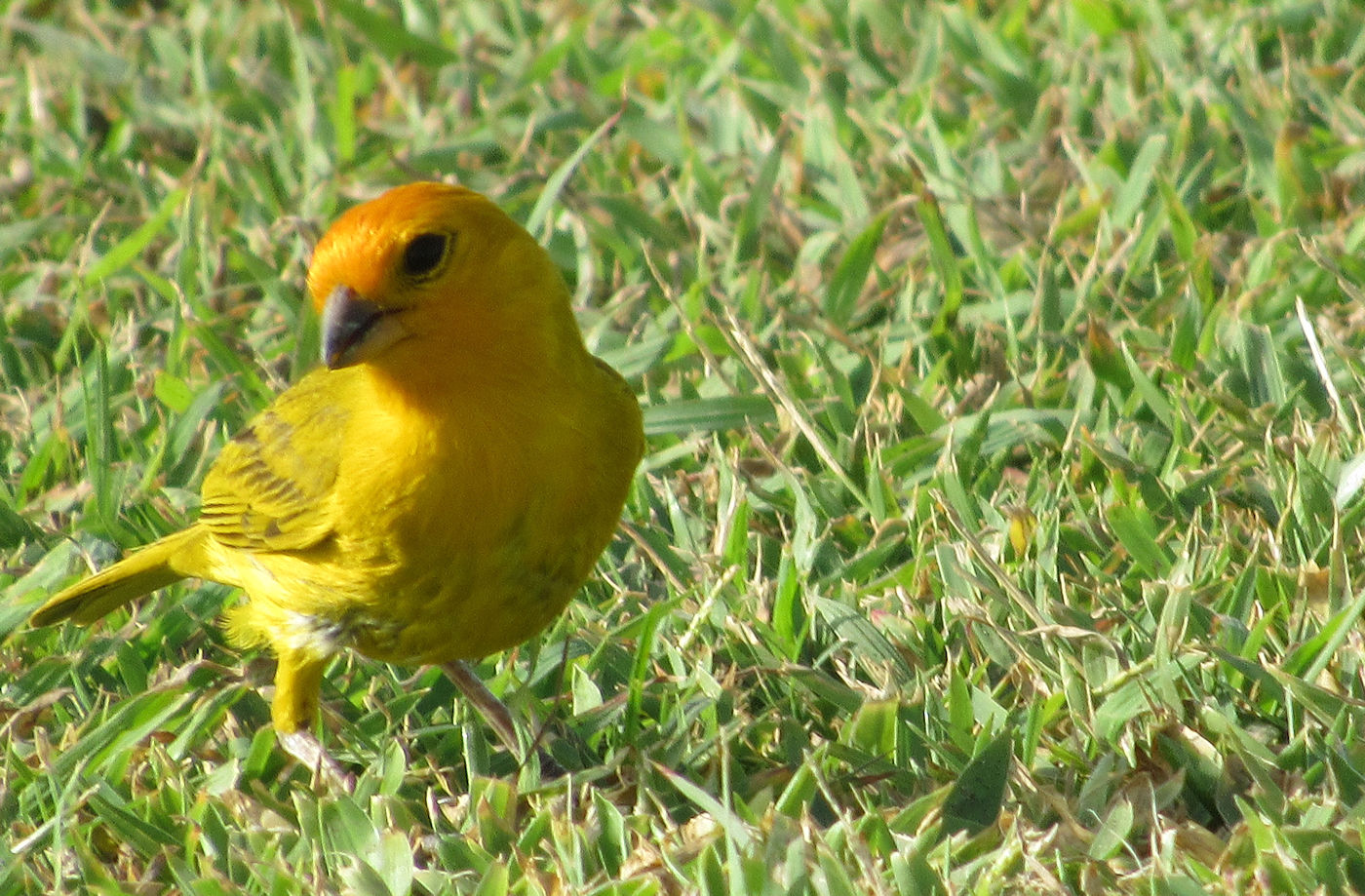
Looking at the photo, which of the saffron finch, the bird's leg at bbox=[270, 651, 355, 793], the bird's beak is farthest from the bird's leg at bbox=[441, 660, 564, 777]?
the bird's beak

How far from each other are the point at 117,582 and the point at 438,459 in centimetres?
108

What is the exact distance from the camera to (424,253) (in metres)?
3.21

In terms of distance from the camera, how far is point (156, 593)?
4.33m

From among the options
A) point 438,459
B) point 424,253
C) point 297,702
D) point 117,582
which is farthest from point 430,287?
point 117,582

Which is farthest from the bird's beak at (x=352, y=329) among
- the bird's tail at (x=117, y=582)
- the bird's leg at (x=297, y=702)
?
the bird's tail at (x=117, y=582)

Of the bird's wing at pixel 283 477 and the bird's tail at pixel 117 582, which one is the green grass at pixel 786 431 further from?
the bird's wing at pixel 283 477

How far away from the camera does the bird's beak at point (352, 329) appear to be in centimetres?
314

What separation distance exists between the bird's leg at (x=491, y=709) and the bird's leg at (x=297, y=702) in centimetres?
27

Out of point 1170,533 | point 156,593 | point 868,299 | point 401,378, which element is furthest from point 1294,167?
point 156,593

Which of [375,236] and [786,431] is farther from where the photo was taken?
[786,431]

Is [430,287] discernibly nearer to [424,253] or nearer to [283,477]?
[424,253]

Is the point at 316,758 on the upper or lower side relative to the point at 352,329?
lower

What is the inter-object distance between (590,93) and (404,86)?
656 millimetres

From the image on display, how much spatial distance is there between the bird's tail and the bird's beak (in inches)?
41.1
